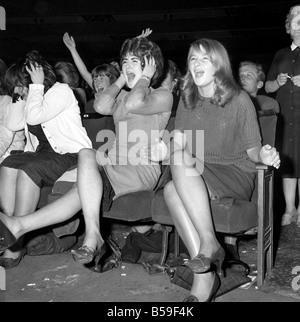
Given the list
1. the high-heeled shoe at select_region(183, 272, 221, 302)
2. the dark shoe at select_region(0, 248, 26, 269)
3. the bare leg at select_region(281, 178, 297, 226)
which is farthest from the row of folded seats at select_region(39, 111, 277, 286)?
the bare leg at select_region(281, 178, 297, 226)

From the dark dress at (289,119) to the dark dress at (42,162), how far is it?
5.43ft

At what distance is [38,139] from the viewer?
9.72 ft

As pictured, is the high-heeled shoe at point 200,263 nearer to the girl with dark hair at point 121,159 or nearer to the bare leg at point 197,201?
the bare leg at point 197,201

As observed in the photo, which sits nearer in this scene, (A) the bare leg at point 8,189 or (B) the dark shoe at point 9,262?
(B) the dark shoe at point 9,262

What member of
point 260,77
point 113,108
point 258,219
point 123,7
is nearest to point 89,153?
point 113,108

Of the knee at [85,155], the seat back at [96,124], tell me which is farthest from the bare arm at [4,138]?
the knee at [85,155]

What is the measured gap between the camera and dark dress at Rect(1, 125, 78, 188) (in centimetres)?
268

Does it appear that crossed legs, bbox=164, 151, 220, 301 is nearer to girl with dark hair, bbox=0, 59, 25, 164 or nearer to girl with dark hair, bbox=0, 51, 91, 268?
girl with dark hair, bbox=0, 51, 91, 268

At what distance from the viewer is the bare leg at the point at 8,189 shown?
9.16 feet

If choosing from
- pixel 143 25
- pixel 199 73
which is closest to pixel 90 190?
pixel 199 73

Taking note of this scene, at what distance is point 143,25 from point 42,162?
8.14 metres

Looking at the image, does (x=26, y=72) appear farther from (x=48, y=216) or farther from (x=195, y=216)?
(x=195, y=216)

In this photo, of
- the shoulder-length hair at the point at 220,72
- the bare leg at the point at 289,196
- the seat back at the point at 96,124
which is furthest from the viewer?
the bare leg at the point at 289,196
